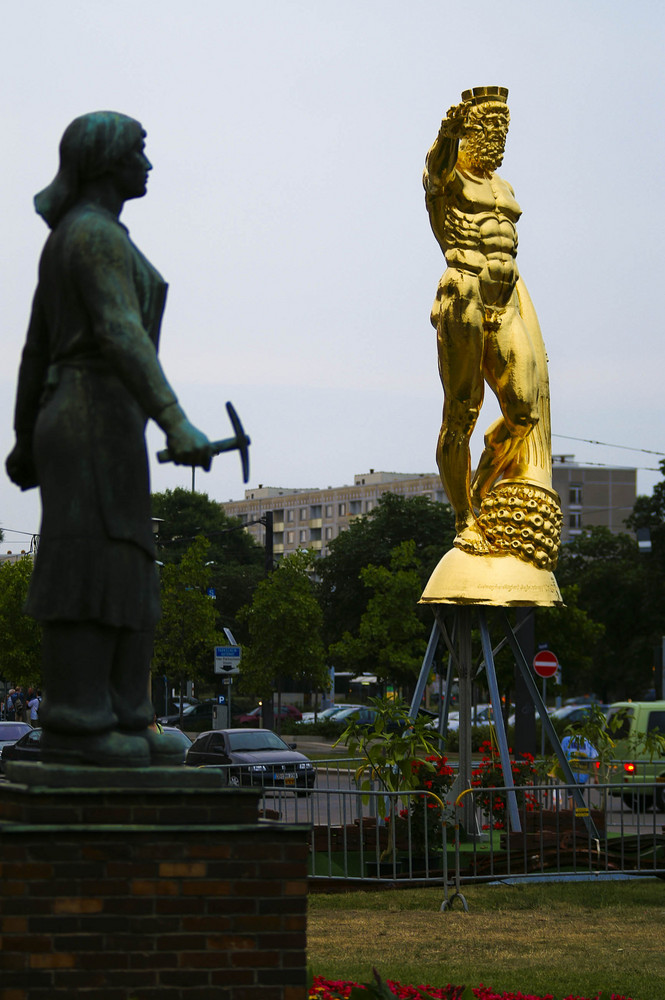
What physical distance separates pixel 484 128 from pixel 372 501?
121419mm

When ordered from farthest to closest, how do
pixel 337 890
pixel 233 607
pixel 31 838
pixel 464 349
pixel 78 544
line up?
pixel 233 607, pixel 464 349, pixel 337 890, pixel 78 544, pixel 31 838

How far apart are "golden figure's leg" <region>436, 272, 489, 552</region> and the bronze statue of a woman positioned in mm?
10182

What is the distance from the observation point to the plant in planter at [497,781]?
16.1 meters

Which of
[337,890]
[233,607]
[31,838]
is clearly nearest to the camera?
[31,838]

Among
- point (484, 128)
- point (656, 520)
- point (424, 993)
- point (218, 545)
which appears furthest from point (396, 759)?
point (218, 545)

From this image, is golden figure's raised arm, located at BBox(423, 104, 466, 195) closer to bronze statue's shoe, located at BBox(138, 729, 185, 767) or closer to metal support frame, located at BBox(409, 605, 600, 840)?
metal support frame, located at BBox(409, 605, 600, 840)

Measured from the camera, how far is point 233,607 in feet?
272

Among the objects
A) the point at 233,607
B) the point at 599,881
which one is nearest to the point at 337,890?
the point at 599,881

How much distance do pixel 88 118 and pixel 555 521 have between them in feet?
36.5

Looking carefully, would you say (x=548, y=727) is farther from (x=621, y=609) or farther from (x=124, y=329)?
(x=621, y=609)

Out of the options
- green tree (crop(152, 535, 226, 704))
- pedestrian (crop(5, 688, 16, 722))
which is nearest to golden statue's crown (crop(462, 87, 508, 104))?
green tree (crop(152, 535, 226, 704))

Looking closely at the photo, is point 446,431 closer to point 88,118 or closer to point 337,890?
point 337,890

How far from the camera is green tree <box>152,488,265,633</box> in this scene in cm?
8231

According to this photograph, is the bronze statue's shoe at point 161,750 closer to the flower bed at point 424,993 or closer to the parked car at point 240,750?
the flower bed at point 424,993
